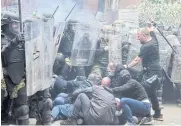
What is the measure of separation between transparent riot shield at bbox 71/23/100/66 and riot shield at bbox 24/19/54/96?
6.34ft

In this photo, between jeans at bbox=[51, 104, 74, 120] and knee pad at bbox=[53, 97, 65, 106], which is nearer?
jeans at bbox=[51, 104, 74, 120]

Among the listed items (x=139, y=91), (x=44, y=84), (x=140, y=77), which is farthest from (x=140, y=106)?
(x=44, y=84)

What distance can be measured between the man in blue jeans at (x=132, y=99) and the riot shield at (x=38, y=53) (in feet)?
4.38

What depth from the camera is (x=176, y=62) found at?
7.86 m

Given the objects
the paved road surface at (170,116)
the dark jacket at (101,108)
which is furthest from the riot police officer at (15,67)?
the dark jacket at (101,108)

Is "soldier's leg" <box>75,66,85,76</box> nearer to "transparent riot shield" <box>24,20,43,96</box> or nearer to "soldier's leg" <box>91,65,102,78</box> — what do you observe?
"soldier's leg" <box>91,65,102,78</box>

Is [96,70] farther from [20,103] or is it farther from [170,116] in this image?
[20,103]

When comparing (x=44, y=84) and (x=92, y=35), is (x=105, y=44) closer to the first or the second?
(x=92, y=35)

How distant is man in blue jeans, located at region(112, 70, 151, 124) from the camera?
6.32 m

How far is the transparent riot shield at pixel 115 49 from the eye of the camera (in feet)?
25.6

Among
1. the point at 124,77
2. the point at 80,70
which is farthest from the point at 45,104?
the point at 80,70

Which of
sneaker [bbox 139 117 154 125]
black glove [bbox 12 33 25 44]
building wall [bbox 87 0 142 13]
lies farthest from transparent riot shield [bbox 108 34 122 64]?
building wall [bbox 87 0 142 13]

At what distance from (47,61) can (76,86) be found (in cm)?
135

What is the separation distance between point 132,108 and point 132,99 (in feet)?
0.51
